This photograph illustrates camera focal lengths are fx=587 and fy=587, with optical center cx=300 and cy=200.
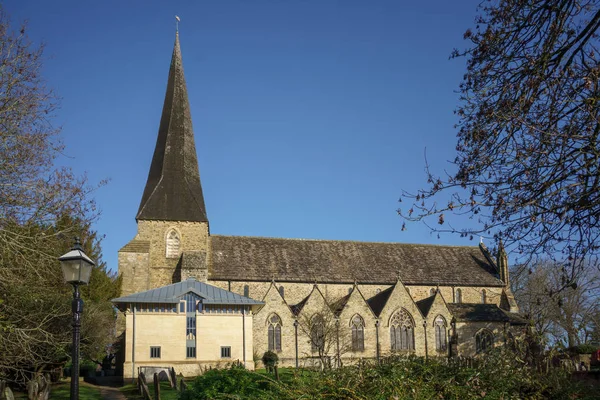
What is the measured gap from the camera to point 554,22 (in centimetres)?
895

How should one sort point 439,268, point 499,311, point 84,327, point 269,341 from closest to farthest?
point 84,327, point 269,341, point 499,311, point 439,268

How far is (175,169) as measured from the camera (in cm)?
4353

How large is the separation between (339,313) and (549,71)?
3327 centimetres

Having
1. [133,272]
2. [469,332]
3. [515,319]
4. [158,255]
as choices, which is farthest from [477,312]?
[133,272]

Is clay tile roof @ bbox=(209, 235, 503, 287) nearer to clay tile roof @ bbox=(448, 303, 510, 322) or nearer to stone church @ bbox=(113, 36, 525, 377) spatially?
stone church @ bbox=(113, 36, 525, 377)

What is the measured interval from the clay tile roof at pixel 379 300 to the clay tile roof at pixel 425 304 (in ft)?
9.96

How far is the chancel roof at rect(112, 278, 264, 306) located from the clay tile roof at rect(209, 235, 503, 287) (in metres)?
7.13

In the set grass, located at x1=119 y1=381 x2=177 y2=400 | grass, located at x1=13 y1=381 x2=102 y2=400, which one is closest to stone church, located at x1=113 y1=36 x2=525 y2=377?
grass, located at x1=119 y1=381 x2=177 y2=400

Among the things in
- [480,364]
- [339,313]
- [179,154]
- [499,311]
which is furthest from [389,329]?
[480,364]

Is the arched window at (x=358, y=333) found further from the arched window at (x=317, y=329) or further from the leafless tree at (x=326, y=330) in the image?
the arched window at (x=317, y=329)

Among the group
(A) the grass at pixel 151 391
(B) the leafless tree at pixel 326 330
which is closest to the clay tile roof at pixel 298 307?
(B) the leafless tree at pixel 326 330

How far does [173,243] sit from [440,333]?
20474mm

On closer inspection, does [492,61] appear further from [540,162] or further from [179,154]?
[179,154]

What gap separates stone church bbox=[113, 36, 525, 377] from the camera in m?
35.6
